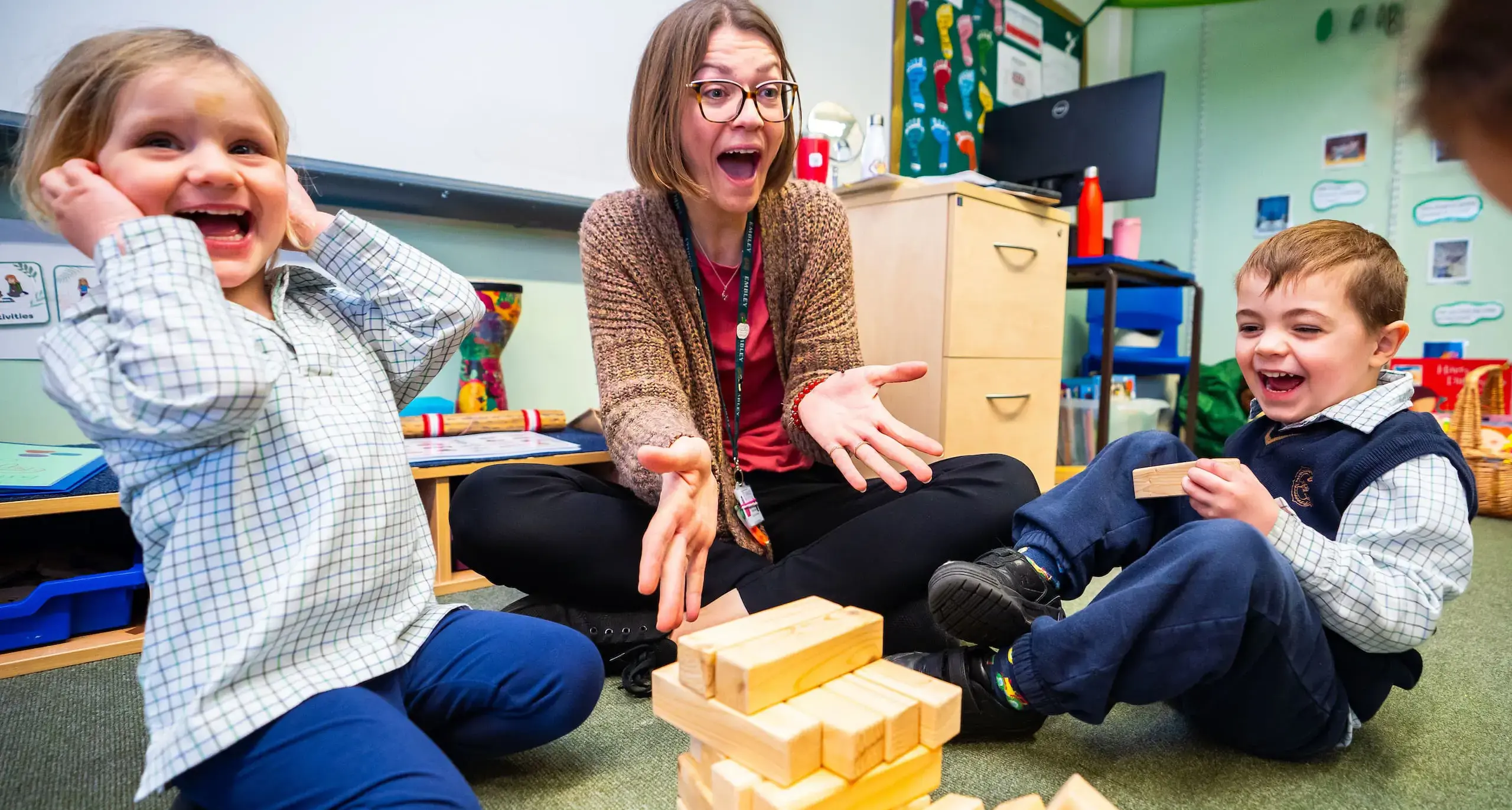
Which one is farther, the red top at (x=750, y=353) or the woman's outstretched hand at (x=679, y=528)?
the red top at (x=750, y=353)

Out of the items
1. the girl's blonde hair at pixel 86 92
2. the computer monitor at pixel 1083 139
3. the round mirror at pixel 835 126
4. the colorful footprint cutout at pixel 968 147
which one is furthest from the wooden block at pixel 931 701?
the colorful footprint cutout at pixel 968 147

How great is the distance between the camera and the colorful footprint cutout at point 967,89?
7.89 ft

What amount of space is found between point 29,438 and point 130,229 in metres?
0.97

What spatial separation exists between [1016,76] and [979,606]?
7.90 feet

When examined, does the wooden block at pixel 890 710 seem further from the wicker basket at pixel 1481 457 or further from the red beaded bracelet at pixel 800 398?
the wicker basket at pixel 1481 457

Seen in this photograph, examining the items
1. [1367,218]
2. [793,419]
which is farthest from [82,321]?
[1367,218]

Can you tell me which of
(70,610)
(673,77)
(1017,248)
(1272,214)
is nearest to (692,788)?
(673,77)

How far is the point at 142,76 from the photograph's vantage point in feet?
1.84

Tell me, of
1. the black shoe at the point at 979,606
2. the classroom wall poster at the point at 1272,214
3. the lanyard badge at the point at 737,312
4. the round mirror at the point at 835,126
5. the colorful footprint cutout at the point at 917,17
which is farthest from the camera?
the classroom wall poster at the point at 1272,214

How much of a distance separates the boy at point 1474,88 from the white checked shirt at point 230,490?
646 millimetres

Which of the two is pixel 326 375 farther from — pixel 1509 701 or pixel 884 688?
pixel 1509 701

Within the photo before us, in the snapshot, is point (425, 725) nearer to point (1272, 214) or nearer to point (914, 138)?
point (914, 138)

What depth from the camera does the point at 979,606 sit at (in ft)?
2.23

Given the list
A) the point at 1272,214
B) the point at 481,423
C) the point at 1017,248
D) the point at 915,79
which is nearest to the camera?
the point at 481,423
